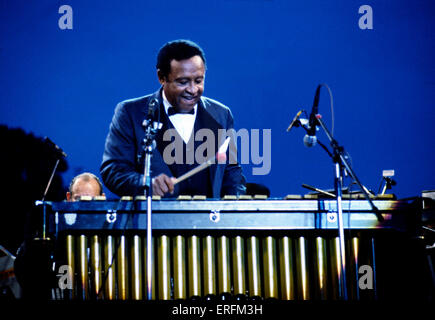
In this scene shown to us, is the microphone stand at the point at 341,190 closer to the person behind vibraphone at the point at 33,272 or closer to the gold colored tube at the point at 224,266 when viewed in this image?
the gold colored tube at the point at 224,266

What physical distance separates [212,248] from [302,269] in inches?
21.5

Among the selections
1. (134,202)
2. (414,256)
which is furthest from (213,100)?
(414,256)

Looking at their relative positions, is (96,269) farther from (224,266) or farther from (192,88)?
(192,88)

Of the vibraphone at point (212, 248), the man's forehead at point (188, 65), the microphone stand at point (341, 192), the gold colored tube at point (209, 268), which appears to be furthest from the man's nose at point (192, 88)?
the gold colored tube at point (209, 268)

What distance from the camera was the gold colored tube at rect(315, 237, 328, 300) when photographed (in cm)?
310

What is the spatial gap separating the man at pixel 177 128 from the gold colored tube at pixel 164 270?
753mm

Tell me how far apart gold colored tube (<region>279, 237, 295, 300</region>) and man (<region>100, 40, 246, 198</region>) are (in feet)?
2.91

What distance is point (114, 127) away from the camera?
3947 millimetres

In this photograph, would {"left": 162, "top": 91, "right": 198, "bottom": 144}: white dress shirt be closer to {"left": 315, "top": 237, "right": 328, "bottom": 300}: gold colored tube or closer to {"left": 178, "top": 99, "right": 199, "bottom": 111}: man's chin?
{"left": 178, "top": 99, "right": 199, "bottom": 111}: man's chin

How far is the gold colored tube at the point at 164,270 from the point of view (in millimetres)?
3025

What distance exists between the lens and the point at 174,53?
413 cm

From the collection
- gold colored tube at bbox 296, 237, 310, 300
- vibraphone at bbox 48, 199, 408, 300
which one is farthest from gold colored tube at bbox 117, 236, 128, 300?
gold colored tube at bbox 296, 237, 310, 300
